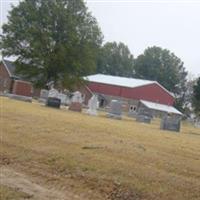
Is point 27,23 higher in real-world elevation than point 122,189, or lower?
higher

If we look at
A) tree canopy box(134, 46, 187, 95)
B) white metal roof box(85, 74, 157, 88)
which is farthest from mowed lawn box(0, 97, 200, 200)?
tree canopy box(134, 46, 187, 95)

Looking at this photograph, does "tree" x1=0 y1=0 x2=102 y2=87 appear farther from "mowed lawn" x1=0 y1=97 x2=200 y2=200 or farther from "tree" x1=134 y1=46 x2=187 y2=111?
"tree" x1=134 y1=46 x2=187 y2=111

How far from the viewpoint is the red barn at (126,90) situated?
78431 millimetres

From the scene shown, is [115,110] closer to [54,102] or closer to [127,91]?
[54,102]

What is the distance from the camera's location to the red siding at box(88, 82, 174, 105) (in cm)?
7831

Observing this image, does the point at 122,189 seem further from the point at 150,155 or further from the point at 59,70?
the point at 59,70

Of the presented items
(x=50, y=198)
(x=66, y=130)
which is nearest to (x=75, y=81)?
(x=66, y=130)

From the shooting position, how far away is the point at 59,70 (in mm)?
58188

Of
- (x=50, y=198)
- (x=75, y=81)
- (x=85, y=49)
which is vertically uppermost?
(x=85, y=49)

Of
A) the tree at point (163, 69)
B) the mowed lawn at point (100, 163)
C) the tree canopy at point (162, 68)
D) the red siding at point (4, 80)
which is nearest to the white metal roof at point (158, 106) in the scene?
the tree at point (163, 69)

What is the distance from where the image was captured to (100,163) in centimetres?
1145

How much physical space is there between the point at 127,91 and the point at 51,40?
75.2ft

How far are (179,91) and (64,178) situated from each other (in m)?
95.5

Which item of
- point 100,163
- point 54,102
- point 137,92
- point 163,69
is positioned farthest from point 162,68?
point 100,163
